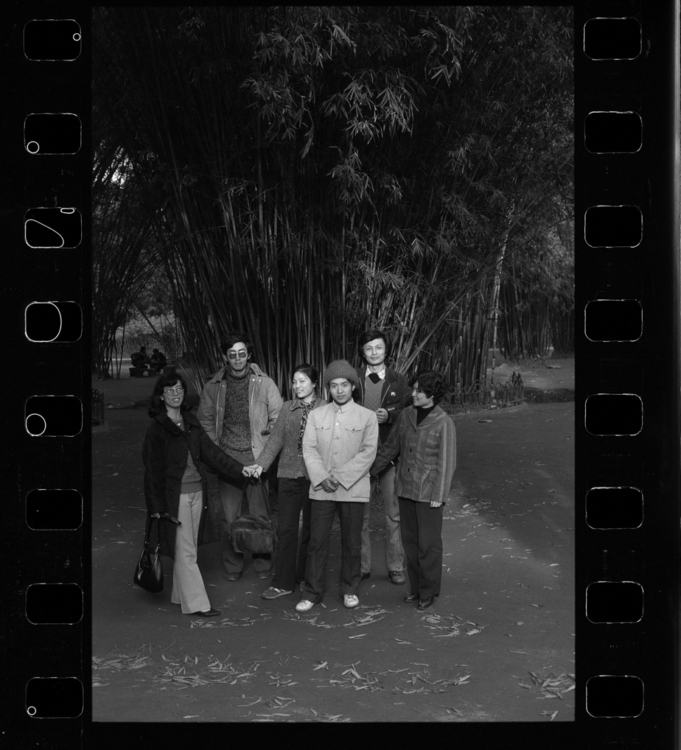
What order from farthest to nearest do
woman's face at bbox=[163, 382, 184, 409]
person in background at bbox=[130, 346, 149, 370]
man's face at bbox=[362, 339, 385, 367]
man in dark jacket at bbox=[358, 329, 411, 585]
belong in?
1. person in background at bbox=[130, 346, 149, 370]
2. man in dark jacket at bbox=[358, 329, 411, 585]
3. man's face at bbox=[362, 339, 385, 367]
4. woman's face at bbox=[163, 382, 184, 409]

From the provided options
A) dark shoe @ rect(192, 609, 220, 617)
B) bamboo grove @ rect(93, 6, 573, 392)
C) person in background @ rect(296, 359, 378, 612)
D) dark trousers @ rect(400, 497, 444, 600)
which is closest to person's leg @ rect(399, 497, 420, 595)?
dark trousers @ rect(400, 497, 444, 600)

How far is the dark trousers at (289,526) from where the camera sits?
4.64 m

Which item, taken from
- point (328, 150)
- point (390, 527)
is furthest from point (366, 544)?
point (328, 150)

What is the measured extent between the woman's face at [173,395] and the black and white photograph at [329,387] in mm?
11

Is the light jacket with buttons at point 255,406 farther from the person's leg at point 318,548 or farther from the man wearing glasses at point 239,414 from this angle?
the person's leg at point 318,548

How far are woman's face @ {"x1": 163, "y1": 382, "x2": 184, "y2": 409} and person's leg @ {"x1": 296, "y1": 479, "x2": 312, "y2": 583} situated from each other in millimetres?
852

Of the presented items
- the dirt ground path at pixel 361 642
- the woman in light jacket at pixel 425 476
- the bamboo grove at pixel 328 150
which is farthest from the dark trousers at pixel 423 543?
the bamboo grove at pixel 328 150

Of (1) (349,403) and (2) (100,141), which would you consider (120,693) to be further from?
(2) (100,141)

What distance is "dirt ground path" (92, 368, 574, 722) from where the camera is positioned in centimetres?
328

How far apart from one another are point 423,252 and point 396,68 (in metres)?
1.35

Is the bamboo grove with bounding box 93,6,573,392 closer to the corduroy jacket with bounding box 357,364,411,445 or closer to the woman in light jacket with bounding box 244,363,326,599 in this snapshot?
the corduroy jacket with bounding box 357,364,411,445

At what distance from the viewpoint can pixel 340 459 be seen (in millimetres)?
4363

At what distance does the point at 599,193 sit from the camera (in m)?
1.80

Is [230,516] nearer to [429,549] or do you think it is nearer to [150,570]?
[150,570]
